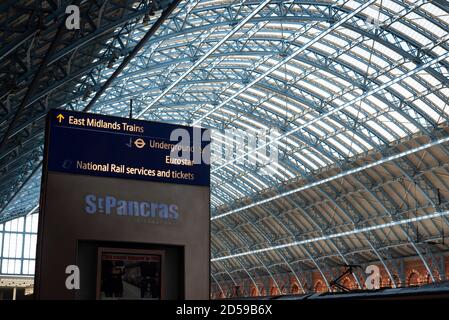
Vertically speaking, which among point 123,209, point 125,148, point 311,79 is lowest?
point 123,209

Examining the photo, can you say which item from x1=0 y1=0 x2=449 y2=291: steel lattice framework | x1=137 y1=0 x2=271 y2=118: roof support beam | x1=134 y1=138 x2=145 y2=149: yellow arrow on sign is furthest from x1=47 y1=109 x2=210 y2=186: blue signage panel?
x1=137 y1=0 x2=271 y2=118: roof support beam

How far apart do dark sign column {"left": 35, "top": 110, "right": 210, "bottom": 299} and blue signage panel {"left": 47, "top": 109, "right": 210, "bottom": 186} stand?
20 mm

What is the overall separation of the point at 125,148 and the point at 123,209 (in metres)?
1.30

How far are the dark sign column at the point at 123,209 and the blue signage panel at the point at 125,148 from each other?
0.02 metres

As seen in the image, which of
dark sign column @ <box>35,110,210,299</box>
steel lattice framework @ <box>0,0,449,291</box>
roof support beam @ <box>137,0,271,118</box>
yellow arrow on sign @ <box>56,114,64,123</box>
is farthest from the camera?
steel lattice framework @ <box>0,0,449,291</box>

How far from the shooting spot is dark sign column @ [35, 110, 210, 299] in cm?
1141

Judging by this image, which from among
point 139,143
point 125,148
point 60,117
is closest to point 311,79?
point 139,143

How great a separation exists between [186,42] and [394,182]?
67.8 ft

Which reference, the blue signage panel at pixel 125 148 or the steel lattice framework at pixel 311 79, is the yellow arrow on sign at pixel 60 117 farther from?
the steel lattice framework at pixel 311 79

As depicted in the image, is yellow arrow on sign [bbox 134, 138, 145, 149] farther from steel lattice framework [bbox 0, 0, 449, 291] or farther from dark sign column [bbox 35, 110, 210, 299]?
steel lattice framework [bbox 0, 0, 449, 291]

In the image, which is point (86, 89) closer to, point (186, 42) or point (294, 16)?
point (186, 42)

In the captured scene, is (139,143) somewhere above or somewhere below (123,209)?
above

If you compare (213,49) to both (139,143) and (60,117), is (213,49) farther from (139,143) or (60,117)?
(60,117)

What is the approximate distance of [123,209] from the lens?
12117mm
